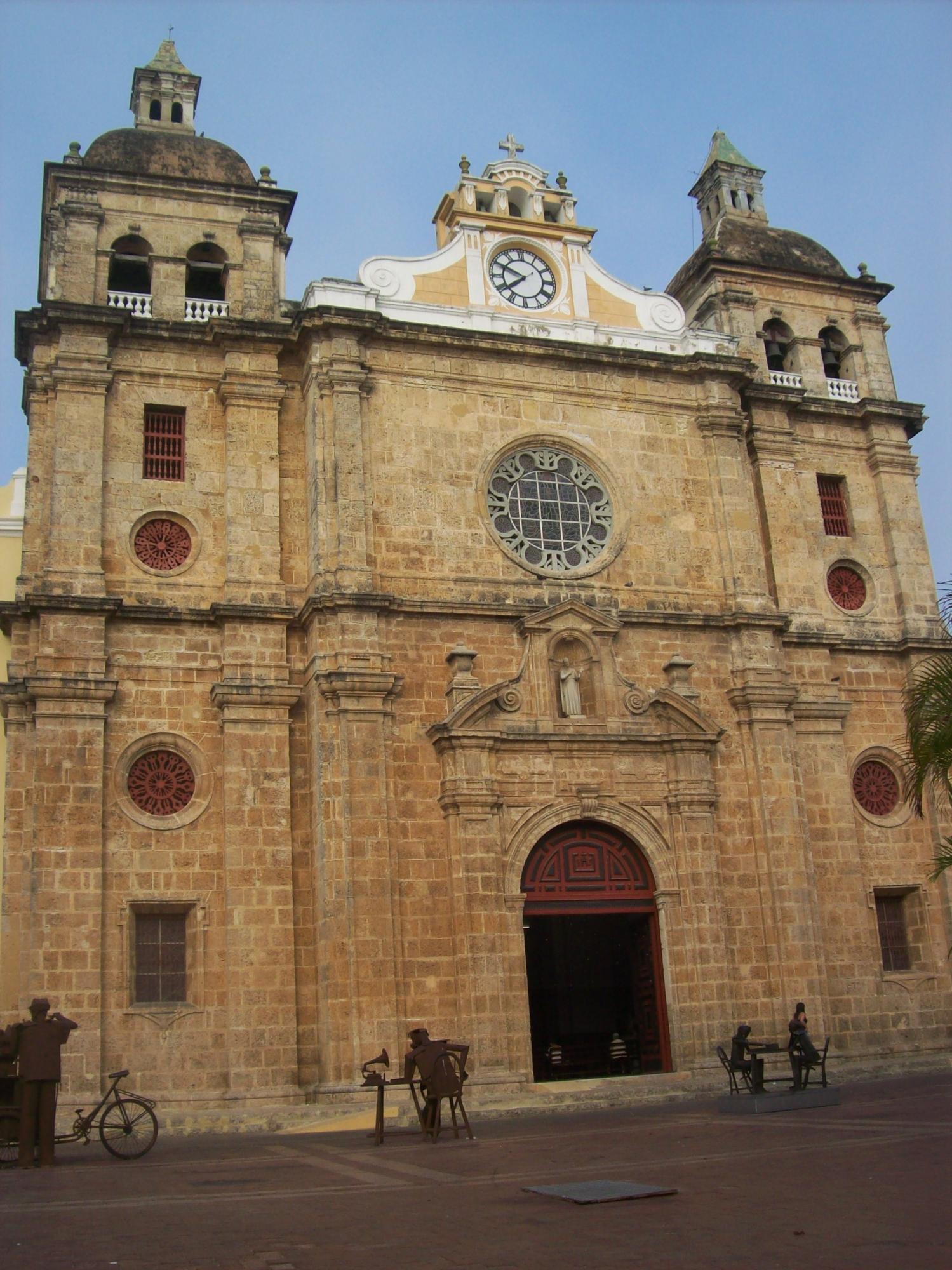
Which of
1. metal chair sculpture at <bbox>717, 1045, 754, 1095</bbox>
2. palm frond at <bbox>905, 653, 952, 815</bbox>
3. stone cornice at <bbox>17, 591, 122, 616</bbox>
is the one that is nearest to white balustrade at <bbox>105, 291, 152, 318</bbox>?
stone cornice at <bbox>17, 591, 122, 616</bbox>

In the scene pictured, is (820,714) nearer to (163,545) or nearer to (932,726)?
(932,726)

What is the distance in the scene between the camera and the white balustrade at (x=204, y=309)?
24000 millimetres

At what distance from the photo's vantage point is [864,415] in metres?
28.2

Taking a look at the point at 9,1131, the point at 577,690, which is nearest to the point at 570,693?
the point at 577,690

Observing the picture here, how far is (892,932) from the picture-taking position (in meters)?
25.2

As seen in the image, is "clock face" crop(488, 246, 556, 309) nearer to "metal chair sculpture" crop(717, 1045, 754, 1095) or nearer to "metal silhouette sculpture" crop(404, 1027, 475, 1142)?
"metal chair sculpture" crop(717, 1045, 754, 1095)

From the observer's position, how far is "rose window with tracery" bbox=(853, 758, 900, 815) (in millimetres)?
25594

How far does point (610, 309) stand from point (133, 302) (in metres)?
9.16

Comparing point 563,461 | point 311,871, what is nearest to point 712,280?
point 563,461

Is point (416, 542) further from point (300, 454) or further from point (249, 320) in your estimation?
point (249, 320)

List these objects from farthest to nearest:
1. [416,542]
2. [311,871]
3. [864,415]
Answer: [864,415] < [416,542] < [311,871]

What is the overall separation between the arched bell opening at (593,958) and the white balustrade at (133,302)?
38.8 feet

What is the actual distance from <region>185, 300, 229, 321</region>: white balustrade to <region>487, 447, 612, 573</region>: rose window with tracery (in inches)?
230

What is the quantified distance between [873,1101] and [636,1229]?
9.73 metres
